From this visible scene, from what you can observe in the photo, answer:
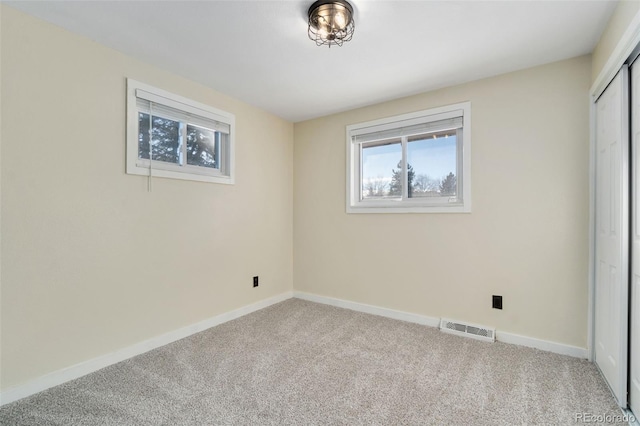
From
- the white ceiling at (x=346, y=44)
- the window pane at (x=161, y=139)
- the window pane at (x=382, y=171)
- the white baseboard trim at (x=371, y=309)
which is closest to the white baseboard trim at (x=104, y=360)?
the white baseboard trim at (x=371, y=309)

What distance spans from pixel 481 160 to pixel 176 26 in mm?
2625

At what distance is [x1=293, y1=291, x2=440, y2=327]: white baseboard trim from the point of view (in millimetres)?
2938

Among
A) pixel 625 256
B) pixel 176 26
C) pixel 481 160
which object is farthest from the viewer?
pixel 481 160

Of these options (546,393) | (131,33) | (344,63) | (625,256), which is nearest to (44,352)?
(131,33)

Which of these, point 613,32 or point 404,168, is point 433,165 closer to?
point 404,168

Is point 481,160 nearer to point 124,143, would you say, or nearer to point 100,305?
point 124,143

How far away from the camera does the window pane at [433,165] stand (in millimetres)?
2896

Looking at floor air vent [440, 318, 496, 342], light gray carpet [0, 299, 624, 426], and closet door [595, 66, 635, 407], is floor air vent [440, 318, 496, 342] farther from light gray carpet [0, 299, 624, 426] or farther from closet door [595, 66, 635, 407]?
closet door [595, 66, 635, 407]

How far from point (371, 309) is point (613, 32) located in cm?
291

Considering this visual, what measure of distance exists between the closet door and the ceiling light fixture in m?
1.60

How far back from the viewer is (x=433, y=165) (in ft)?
9.86

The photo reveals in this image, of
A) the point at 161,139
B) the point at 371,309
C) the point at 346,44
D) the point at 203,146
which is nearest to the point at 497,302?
the point at 371,309

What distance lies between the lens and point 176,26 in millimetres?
1927

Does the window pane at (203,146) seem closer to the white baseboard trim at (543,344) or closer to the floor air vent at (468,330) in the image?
the floor air vent at (468,330)
